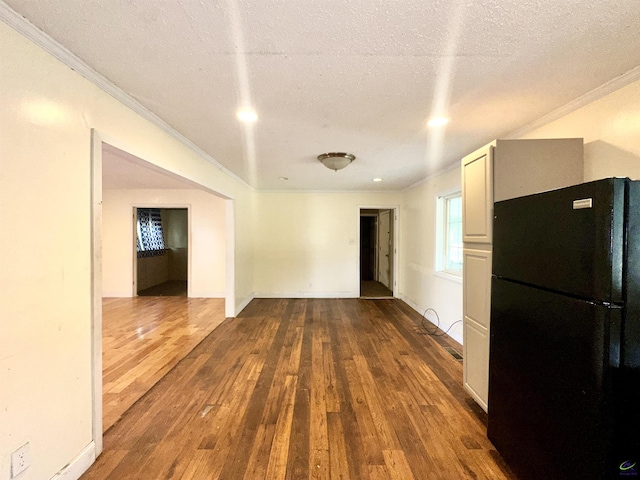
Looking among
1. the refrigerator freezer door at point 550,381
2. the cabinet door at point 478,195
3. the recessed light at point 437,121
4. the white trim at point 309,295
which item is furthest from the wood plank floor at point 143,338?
the recessed light at point 437,121

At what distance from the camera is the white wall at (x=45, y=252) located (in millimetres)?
1211

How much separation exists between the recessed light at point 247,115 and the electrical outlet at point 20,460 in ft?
7.39

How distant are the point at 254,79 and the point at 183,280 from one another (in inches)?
316

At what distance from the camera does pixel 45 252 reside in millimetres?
1369

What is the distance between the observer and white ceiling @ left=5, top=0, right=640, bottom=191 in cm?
116

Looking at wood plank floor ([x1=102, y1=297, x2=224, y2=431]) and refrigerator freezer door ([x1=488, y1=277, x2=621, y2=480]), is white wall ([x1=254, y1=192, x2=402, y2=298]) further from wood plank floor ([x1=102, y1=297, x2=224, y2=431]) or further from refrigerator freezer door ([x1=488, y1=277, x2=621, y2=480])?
refrigerator freezer door ([x1=488, y1=277, x2=621, y2=480])

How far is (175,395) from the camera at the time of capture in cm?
237

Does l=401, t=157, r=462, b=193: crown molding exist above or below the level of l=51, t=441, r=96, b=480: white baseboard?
above

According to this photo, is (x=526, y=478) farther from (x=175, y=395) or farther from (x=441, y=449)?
(x=175, y=395)

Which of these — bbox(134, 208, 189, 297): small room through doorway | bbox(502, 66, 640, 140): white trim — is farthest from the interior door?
bbox(134, 208, 189, 297): small room through doorway

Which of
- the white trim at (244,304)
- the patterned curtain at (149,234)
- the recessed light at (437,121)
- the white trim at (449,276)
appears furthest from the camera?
the patterned curtain at (149,234)

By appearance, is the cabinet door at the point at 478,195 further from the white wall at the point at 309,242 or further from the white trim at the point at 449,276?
the white wall at the point at 309,242

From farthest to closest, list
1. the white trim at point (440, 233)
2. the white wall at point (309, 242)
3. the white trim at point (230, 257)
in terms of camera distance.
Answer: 1. the white wall at point (309, 242)
2. the white trim at point (230, 257)
3. the white trim at point (440, 233)

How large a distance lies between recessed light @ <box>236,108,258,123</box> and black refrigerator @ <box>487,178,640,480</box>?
6.20 ft
